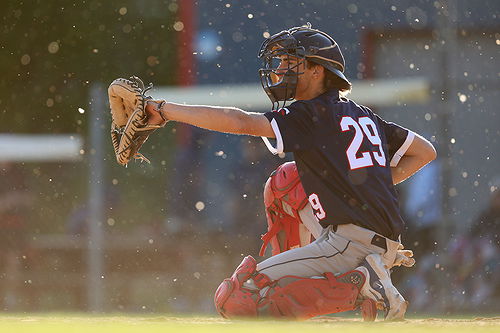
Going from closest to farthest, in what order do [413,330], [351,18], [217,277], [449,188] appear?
[413,330] < [449,188] < [217,277] < [351,18]

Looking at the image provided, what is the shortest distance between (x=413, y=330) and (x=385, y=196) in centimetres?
102

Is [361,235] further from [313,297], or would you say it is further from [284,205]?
[284,205]

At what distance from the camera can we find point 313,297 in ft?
15.5

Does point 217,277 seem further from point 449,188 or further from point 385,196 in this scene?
point 385,196

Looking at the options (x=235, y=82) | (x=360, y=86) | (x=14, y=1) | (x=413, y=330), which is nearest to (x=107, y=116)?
(x=235, y=82)

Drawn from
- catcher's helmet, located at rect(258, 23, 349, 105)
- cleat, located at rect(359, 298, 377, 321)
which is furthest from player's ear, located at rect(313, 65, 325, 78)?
cleat, located at rect(359, 298, 377, 321)

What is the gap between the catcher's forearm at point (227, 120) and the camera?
15.3 feet

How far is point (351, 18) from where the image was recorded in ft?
35.8

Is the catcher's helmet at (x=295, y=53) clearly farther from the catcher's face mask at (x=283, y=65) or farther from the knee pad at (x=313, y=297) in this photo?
the knee pad at (x=313, y=297)

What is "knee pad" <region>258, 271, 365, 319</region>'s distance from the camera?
4.71m

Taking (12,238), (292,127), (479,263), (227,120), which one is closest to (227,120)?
(227,120)

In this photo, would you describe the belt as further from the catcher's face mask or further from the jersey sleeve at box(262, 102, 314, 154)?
the catcher's face mask

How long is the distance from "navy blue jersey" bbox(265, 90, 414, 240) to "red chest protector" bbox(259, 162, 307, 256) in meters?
0.29

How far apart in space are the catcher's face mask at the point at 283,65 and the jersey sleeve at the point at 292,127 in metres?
0.33
